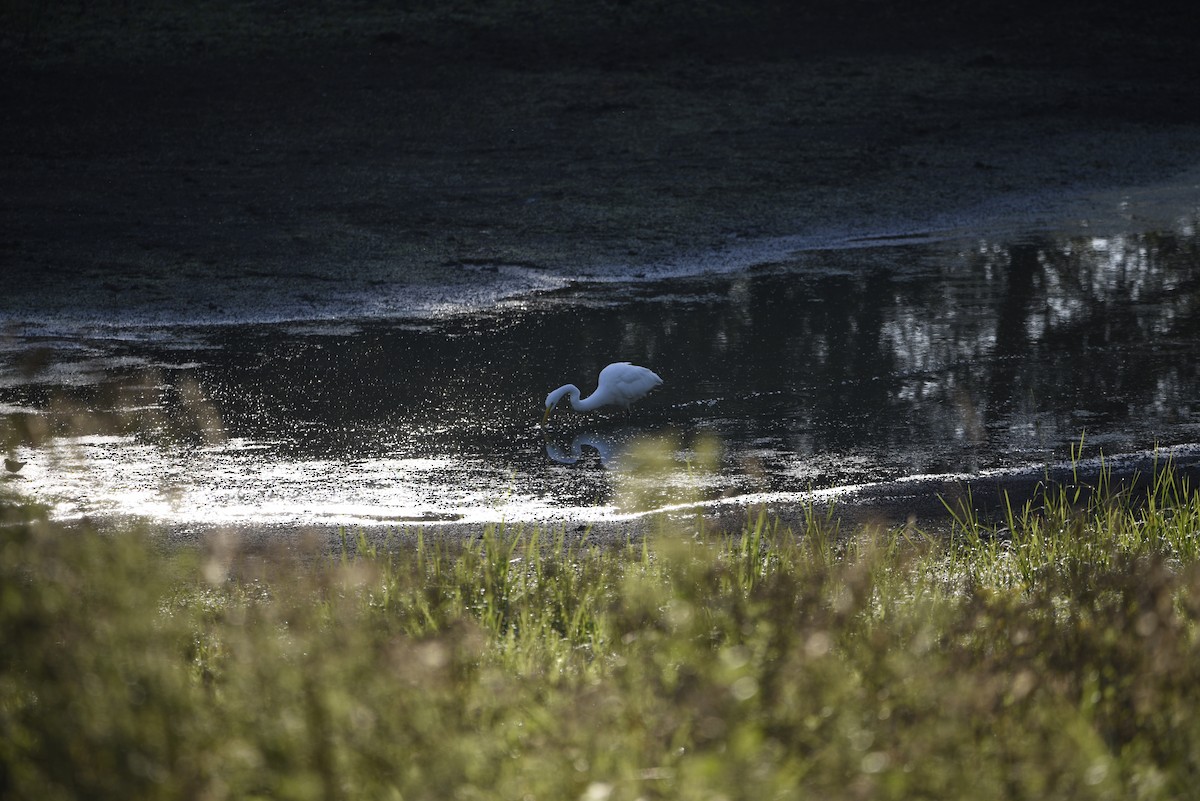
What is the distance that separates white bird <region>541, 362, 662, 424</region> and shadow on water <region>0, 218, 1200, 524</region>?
0.16m

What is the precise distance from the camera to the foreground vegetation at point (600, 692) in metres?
2.46

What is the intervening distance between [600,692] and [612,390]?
4684 millimetres

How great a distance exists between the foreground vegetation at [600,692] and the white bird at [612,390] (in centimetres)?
305

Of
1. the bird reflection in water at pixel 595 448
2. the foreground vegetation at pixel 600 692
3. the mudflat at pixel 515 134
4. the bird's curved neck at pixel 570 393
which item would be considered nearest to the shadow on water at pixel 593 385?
the bird reflection in water at pixel 595 448

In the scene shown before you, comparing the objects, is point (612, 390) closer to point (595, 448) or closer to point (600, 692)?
point (595, 448)

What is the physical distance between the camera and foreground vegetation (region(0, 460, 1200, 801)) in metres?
2.46

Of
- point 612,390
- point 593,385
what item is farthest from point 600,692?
point 593,385

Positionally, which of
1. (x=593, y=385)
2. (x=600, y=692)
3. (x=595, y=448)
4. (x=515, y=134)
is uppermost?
(x=515, y=134)

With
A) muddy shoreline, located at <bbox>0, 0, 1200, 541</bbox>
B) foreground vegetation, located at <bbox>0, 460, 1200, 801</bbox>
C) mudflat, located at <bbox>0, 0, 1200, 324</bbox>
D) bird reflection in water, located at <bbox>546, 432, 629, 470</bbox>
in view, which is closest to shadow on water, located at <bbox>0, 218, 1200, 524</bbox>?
bird reflection in water, located at <bbox>546, 432, 629, 470</bbox>

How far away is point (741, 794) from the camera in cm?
220

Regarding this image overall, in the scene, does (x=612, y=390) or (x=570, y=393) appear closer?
(x=612, y=390)

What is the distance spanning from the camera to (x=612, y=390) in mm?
7473

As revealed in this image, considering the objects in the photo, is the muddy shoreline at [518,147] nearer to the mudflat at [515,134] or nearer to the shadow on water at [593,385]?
the mudflat at [515,134]

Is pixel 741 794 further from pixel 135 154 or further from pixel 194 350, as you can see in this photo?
pixel 135 154
